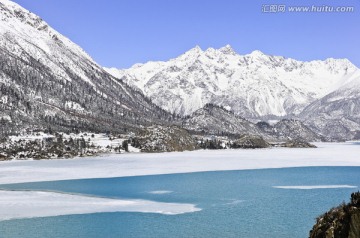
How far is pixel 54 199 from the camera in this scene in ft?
273

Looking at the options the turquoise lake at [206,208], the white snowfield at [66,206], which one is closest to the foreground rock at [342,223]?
the turquoise lake at [206,208]

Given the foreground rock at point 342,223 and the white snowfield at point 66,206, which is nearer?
the foreground rock at point 342,223

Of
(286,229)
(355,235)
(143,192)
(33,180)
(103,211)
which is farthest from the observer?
(33,180)

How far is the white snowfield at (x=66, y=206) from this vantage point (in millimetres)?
69456

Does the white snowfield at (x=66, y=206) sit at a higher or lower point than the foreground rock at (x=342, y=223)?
lower

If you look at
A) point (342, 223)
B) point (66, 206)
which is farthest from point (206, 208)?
point (342, 223)

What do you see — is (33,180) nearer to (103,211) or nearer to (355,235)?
(103,211)

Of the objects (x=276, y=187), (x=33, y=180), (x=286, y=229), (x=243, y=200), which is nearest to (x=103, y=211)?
(x=243, y=200)

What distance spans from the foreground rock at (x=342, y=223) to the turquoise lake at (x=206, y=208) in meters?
14.4

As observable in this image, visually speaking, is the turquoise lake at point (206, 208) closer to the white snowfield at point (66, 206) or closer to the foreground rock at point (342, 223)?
the white snowfield at point (66, 206)

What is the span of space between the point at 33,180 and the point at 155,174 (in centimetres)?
3107

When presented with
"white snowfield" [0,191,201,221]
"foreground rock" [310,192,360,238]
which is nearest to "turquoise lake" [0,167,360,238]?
"white snowfield" [0,191,201,221]

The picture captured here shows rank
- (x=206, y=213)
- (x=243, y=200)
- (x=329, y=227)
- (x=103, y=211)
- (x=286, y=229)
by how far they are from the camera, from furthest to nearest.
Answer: (x=243, y=200) < (x=103, y=211) < (x=206, y=213) < (x=286, y=229) < (x=329, y=227)

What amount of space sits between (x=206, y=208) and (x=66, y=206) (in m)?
21.7
